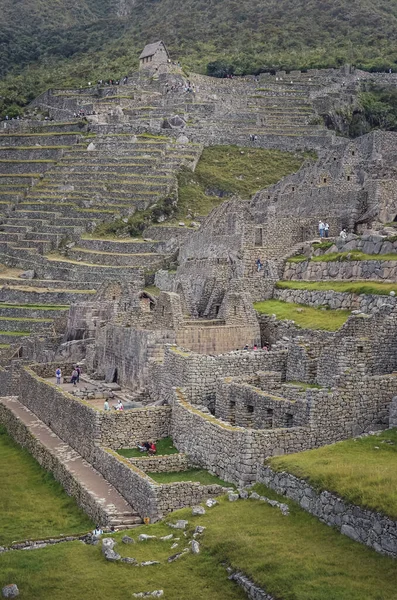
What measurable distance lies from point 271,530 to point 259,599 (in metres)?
1.67

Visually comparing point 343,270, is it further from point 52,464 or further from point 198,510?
point 198,510

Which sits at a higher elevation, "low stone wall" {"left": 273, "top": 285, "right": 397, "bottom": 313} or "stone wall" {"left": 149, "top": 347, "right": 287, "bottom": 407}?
"low stone wall" {"left": 273, "top": 285, "right": 397, "bottom": 313}

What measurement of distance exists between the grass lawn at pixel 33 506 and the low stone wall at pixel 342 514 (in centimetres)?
509

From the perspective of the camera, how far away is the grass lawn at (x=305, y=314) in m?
23.6

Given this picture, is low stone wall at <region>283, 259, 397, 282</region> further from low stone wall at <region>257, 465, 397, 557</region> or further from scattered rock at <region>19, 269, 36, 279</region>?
scattered rock at <region>19, 269, 36, 279</region>

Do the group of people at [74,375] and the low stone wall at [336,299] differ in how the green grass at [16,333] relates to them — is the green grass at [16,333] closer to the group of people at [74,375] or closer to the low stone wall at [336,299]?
the group of people at [74,375]

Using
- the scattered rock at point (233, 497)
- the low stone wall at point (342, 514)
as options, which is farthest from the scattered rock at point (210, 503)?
the low stone wall at point (342, 514)

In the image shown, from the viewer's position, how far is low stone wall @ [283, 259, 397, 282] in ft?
82.5

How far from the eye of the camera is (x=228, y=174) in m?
78.1

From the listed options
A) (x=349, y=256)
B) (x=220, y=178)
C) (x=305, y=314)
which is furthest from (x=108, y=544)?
(x=220, y=178)

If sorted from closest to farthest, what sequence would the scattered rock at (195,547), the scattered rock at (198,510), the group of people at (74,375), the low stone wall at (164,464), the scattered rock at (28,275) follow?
the scattered rock at (195,547), the scattered rock at (198,510), the low stone wall at (164,464), the group of people at (74,375), the scattered rock at (28,275)

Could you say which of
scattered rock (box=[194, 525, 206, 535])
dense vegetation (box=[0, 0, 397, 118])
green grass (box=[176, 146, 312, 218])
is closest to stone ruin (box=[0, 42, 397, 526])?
scattered rock (box=[194, 525, 206, 535])

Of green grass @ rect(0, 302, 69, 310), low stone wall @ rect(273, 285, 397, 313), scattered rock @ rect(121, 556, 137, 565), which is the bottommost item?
scattered rock @ rect(121, 556, 137, 565)

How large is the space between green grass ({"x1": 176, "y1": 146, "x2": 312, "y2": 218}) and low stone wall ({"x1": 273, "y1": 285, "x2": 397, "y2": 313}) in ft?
136
